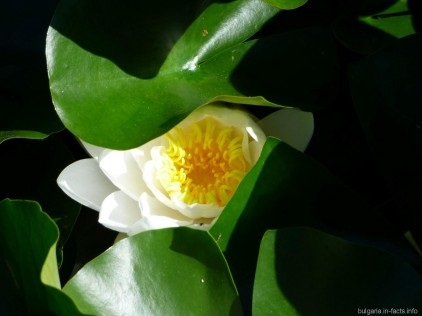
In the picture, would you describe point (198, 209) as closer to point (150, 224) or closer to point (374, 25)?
point (150, 224)

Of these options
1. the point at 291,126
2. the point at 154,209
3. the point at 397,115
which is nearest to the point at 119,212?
the point at 154,209

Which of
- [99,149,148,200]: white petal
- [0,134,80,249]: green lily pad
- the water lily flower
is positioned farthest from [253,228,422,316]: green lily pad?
[0,134,80,249]: green lily pad

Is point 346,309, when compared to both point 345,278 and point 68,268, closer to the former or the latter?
point 345,278

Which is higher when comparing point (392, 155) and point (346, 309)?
point (392, 155)

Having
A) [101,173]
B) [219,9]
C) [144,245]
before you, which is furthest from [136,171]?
[219,9]

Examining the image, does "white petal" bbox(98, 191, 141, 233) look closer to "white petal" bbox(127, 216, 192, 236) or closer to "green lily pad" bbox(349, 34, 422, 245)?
"white petal" bbox(127, 216, 192, 236)

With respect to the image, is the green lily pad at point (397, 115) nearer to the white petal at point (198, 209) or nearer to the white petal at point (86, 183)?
the white petal at point (198, 209)

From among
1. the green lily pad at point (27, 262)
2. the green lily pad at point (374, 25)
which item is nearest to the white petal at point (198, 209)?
the green lily pad at point (27, 262)
